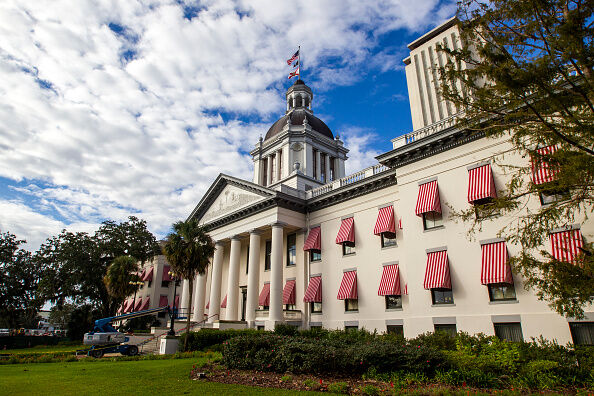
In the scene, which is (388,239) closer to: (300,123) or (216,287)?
(216,287)

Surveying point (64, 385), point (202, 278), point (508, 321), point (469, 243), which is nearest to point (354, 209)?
point (469, 243)

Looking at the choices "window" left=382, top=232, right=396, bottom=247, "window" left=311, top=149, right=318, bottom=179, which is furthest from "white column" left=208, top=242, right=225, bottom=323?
"window" left=382, top=232, right=396, bottom=247

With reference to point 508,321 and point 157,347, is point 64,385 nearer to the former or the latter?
point 157,347

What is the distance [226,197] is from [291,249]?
893cm

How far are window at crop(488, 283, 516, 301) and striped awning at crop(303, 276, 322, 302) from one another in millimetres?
13130

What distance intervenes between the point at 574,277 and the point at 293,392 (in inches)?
333

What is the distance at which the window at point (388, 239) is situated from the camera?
24.7 metres

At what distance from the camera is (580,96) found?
9742 millimetres

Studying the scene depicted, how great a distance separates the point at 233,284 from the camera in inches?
1257

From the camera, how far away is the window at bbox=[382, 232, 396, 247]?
2468cm

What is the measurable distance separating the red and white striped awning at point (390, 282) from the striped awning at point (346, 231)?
381cm

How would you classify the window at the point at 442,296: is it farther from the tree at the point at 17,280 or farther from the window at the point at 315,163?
the tree at the point at 17,280

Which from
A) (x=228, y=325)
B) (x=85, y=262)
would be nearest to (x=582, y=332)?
(x=228, y=325)

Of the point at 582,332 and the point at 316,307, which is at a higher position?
the point at 316,307
